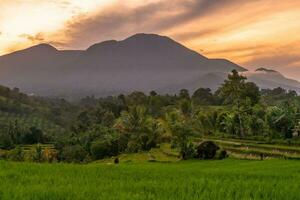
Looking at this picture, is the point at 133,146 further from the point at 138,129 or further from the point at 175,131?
the point at 175,131

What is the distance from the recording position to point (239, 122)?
7062 centimetres

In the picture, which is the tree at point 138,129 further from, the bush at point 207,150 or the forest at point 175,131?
the bush at point 207,150

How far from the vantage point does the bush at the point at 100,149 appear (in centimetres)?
7138

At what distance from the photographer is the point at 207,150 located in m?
44.6

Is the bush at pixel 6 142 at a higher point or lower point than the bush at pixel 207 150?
lower

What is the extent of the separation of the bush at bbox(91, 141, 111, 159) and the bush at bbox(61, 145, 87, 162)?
9.53 ft

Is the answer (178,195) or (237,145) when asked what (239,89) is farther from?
(178,195)

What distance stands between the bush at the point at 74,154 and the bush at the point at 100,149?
2904 millimetres

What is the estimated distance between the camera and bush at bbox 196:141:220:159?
44.0m

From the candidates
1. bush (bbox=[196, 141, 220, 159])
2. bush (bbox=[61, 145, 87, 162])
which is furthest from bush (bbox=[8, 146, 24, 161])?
bush (bbox=[196, 141, 220, 159])

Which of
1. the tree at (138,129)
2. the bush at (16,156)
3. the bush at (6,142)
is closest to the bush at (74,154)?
the tree at (138,129)

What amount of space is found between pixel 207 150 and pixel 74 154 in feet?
114

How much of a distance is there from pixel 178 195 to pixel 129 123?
209ft

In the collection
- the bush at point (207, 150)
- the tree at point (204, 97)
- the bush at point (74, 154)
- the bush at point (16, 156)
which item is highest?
the tree at point (204, 97)
